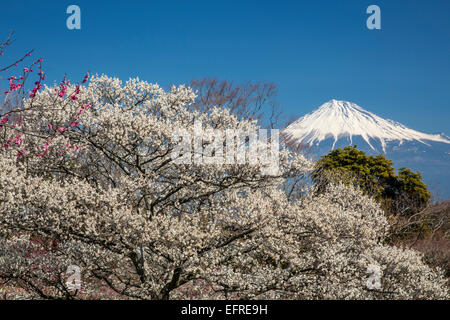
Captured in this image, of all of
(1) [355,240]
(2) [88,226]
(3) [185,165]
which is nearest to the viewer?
(2) [88,226]

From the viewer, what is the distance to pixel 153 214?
331 inches

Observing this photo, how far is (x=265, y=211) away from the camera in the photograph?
772cm

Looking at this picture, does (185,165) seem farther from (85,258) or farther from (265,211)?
(85,258)

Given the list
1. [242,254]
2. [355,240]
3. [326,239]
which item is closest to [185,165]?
[242,254]

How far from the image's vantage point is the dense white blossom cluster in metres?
7.35

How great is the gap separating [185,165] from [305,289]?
140 inches

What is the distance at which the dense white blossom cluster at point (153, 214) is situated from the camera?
7348mm

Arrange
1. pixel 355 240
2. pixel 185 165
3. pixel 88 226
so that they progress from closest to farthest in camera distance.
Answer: pixel 88 226
pixel 185 165
pixel 355 240
